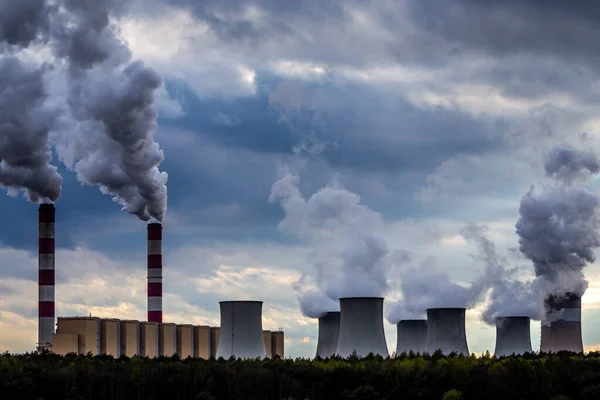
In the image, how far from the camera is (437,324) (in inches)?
1610

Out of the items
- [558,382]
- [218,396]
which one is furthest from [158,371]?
[558,382]

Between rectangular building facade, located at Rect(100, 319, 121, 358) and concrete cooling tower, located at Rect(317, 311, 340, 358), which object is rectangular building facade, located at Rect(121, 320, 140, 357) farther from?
concrete cooling tower, located at Rect(317, 311, 340, 358)

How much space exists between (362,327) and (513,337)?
439 inches

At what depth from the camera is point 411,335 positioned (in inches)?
1983

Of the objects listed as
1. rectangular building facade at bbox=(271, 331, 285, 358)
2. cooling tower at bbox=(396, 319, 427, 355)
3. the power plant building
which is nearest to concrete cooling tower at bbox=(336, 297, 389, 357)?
cooling tower at bbox=(396, 319, 427, 355)

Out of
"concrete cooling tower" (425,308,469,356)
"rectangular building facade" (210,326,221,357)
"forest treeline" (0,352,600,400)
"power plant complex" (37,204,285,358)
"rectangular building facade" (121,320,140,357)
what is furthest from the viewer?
"rectangular building facade" (210,326,221,357)

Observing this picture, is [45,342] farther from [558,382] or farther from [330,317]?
[558,382]

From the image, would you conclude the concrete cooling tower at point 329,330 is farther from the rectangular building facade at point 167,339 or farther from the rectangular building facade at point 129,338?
the rectangular building facade at point 129,338

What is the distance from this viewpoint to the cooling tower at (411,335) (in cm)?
4991

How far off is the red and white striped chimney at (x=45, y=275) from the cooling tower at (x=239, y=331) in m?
15.6

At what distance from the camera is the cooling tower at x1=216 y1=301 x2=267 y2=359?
3538 cm

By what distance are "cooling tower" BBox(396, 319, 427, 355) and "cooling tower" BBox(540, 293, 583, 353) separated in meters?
5.89

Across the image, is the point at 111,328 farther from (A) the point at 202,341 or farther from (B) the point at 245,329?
(B) the point at 245,329

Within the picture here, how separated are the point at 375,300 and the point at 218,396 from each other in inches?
498
